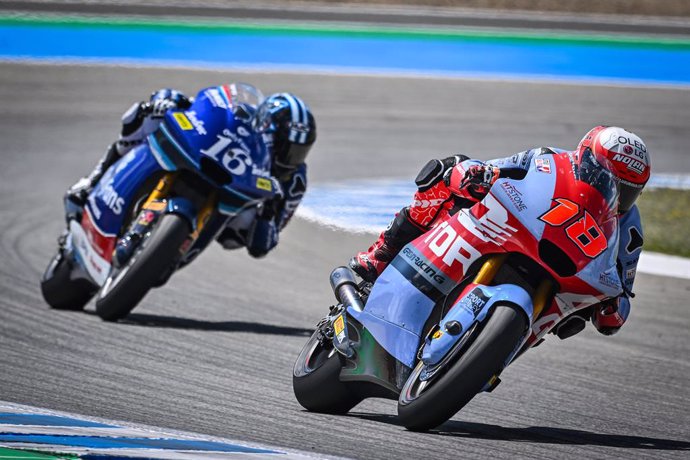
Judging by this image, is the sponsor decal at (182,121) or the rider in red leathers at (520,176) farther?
the sponsor decal at (182,121)

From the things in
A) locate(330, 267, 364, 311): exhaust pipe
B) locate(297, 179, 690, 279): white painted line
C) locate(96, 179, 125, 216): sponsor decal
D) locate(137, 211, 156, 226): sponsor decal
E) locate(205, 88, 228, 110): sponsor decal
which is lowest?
locate(297, 179, 690, 279): white painted line

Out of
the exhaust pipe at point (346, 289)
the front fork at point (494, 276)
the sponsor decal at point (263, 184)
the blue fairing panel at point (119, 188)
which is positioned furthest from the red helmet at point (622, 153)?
the blue fairing panel at point (119, 188)

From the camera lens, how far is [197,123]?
843 centimetres

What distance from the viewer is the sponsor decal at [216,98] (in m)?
8.54

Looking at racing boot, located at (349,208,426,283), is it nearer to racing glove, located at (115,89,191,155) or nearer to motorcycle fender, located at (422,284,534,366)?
motorcycle fender, located at (422,284,534,366)

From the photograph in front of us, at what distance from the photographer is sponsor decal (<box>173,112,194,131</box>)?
8414mm

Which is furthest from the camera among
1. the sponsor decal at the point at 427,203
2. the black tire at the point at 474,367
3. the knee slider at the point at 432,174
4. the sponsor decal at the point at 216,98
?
the sponsor decal at the point at 216,98

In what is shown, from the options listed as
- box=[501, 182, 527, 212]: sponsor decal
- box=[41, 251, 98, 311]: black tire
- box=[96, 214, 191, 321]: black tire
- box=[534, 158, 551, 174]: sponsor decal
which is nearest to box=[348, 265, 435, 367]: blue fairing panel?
box=[501, 182, 527, 212]: sponsor decal

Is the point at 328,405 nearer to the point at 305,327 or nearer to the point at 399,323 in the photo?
the point at 399,323

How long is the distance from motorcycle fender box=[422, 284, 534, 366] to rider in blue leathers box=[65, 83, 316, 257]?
3323 mm

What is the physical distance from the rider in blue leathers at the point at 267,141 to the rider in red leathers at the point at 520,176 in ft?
7.86

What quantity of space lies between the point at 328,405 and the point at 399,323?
1.94 feet

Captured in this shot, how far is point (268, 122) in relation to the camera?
27.8ft

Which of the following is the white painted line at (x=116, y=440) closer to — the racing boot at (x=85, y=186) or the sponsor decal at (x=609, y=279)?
the sponsor decal at (x=609, y=279)
